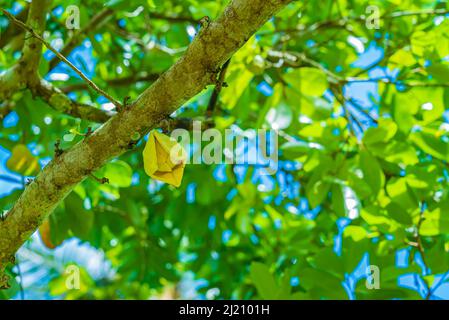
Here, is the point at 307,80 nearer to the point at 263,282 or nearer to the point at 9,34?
the point at 263,282

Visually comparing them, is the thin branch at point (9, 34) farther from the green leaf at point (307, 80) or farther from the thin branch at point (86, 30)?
the green leaf at point (307, 80)

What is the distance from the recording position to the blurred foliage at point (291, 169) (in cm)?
244

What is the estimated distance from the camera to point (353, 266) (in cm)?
245

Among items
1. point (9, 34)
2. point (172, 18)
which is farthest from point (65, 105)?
Answer: point (9, 34)

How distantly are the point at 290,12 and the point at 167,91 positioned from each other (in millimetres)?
1647

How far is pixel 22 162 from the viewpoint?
249 centimetres

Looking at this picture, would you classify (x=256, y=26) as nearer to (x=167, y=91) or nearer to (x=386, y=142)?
(x=167, y=91)

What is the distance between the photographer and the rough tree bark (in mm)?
1581

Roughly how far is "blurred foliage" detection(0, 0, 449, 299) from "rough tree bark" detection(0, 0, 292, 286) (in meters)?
0.09

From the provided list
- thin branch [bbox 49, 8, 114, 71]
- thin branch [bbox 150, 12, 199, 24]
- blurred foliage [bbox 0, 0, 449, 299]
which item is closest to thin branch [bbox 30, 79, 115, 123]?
blurred foliage [bbox 0, 0, 449, 299]

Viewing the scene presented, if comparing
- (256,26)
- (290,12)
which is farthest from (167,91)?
(290,12)

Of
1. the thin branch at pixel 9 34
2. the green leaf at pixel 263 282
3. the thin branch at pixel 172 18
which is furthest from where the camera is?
the thin branch at pixel 9 34

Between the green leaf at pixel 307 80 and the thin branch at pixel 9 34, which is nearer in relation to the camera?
the green leaf at pixel 307 80

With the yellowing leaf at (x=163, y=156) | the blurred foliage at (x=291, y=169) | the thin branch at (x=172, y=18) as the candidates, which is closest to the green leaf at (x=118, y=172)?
the blurred foliage at (x=291, y=169)
